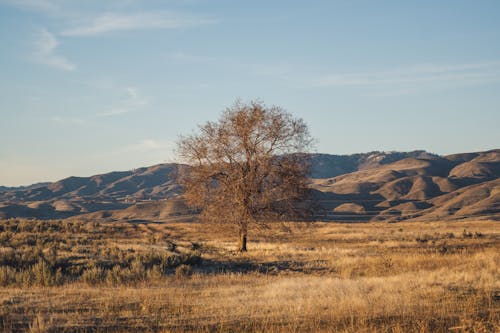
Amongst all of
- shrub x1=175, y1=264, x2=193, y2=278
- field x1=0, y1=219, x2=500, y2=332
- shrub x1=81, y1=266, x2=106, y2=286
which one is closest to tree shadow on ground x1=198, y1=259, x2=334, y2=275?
field x1=0, y1=219, x2=500, y2=332

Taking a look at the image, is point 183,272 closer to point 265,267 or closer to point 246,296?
point 265,267

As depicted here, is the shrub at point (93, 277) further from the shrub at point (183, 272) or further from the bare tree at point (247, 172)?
the bare tree at point (247, 172)

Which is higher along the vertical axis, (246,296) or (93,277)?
(93,277)

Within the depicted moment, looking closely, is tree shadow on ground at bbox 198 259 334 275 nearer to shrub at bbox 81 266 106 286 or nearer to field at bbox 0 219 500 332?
field at bbox 0 219 500 332

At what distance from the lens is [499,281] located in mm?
15766

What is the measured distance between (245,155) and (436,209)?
370ft

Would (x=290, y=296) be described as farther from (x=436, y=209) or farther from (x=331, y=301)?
(x=436, y=209)

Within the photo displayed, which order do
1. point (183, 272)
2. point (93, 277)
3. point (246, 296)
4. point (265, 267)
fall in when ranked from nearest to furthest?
point (246, 296) → point (93, 277) → point (183, 272) → point (265, 267)

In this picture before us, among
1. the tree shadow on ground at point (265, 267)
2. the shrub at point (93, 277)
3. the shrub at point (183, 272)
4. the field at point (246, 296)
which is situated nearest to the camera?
the field at point (246, 296)

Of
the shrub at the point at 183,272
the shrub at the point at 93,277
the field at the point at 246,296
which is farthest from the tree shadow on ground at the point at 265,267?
the shrub at the point at 93,277

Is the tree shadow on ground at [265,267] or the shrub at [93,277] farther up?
the shrub at [93,277]

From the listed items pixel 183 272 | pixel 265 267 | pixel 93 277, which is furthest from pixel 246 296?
pixel 265 267

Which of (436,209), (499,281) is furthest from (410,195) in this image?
(499,281)

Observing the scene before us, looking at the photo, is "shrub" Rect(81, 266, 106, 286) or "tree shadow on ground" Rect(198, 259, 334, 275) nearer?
"shrub" Rect(81, 266, 106, 286)
